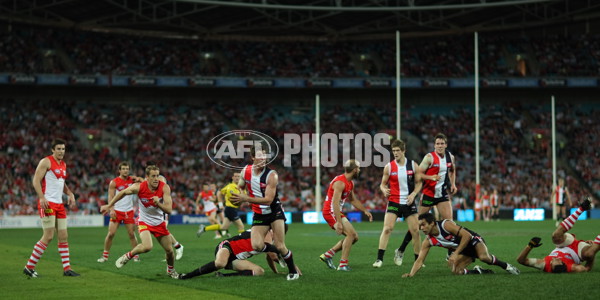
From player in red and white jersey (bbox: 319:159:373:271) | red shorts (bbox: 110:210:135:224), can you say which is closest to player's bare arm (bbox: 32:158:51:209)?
red shorts (bbox: 110:210:135:224)

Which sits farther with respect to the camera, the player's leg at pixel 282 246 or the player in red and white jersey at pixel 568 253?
the player in red and white jersey at pixel 568 253

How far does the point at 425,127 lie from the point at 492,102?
6.41 meters

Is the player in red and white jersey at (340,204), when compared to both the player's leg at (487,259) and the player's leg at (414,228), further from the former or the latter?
the player's leg at (487,259)

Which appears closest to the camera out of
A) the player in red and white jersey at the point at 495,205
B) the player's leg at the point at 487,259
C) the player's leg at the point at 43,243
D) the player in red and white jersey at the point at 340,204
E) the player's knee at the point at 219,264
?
the player's knee at the point at 219,264

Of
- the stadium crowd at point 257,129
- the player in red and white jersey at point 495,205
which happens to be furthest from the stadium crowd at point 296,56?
the player in red and white jersey at point 495,205

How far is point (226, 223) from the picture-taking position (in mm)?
26844

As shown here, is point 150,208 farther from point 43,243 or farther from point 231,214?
point 231,214

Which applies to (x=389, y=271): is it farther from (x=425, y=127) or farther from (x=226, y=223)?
(x=425, y=127)

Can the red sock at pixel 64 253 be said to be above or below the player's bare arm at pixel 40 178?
below

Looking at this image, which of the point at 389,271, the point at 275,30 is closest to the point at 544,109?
the point at 275,30
